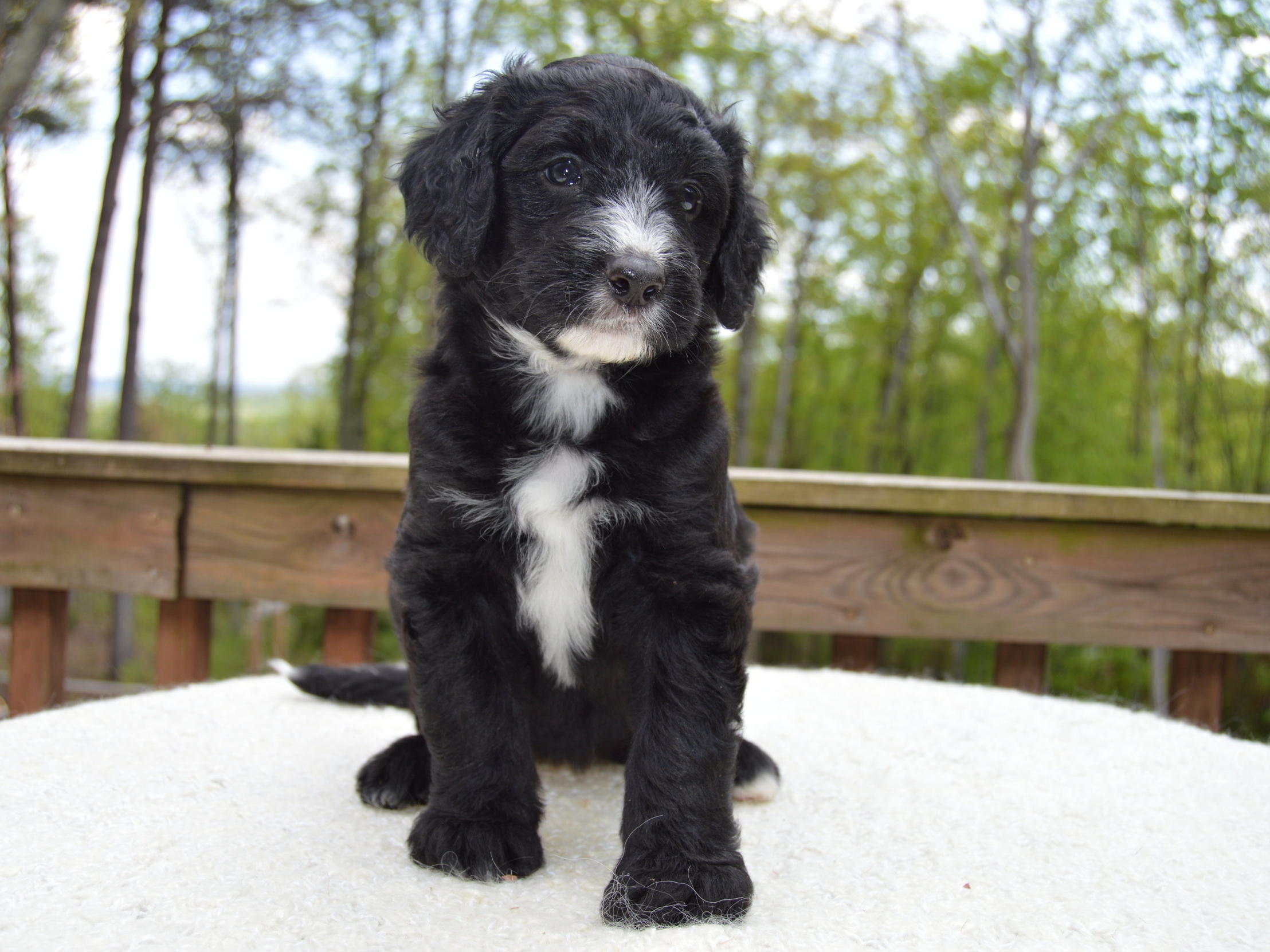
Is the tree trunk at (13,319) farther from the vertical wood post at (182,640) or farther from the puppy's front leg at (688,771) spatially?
the puppy's front leg at (688,771)

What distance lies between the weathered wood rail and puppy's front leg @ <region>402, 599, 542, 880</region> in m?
1.56

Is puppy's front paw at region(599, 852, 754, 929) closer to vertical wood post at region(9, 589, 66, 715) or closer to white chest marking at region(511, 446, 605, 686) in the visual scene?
white chest marking at region(511, 446, 605, 686)

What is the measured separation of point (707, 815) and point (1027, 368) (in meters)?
15.8

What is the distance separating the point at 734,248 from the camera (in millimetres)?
2244

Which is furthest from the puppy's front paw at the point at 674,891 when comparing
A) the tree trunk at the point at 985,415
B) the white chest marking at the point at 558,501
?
the tree trunk at the point at 985,415

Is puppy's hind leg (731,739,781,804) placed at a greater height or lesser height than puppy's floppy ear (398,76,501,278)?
lesser

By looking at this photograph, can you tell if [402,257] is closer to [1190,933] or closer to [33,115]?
[33,115]

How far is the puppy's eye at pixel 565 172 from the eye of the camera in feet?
6.42

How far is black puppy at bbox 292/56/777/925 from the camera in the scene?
1.86 metres

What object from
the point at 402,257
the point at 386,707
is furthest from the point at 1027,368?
the point at 386,707

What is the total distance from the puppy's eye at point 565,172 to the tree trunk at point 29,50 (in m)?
3.89

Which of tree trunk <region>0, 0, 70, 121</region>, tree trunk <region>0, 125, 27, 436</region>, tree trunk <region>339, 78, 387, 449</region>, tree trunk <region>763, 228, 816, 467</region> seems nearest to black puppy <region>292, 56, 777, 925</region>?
tree trunk <region>0, 0, 70, 121</region>

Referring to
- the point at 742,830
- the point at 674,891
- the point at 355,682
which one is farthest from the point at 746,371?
the point at 674,891

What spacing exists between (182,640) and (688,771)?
2.67 meters
